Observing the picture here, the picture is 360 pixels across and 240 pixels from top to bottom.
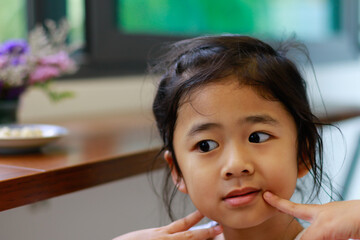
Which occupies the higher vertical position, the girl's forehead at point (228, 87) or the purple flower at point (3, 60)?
the girl's forehead at point (228, 87)

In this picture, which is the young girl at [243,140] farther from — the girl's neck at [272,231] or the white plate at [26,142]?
the white plate at [26,142]

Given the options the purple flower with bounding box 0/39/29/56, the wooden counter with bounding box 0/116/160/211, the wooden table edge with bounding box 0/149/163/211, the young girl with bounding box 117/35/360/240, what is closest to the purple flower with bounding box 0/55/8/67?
the purple flower with bounding box 0/39/29/56

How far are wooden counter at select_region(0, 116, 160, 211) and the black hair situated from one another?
0.17 metres

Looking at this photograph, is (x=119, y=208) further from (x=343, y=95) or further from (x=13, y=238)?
(x=343, y=95)

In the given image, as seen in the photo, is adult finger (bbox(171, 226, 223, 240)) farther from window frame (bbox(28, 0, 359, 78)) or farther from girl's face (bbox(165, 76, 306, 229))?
window frame (bbox(28, 0, 359, 78))

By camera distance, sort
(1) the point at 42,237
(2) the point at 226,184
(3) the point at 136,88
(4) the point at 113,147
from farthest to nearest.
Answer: (3) the point at 136,88 < (1) the point at 42,237 < (4) the point at 113,147 < (2) the point at 226,184

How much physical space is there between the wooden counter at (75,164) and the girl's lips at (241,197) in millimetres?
337

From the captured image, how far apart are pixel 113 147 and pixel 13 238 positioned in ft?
1.22

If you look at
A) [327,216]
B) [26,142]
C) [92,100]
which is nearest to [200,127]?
[327,216]

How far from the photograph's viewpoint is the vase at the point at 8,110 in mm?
1399

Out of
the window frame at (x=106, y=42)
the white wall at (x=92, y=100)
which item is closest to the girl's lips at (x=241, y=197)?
the white wall at (x=92, y=100)

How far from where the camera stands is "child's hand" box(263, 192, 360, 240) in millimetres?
813

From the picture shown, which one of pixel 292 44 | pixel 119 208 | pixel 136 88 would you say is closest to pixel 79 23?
pixel 136 88

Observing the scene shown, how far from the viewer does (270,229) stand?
975 millimetres
